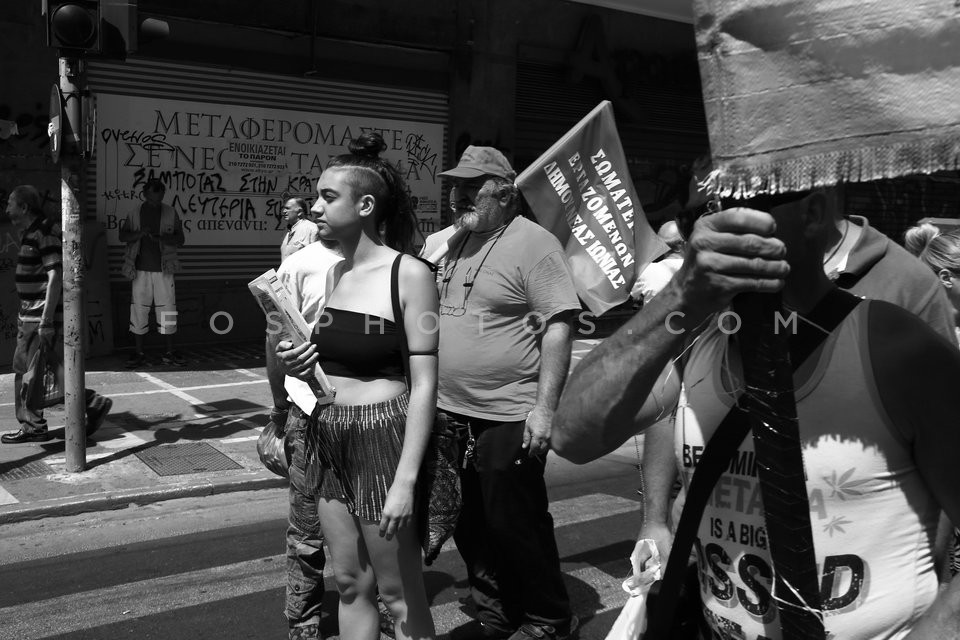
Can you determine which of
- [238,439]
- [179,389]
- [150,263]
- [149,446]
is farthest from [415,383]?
[150,263]

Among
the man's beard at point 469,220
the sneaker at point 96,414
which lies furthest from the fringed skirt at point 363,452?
the sneaker at point 96,414

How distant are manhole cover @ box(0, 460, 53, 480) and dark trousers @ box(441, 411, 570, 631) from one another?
409 cm

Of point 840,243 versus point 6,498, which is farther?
point 6,498

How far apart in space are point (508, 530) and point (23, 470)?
4557 millimetres

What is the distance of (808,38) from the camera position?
59.5 inches

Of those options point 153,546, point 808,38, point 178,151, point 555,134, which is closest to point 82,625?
point 153,546

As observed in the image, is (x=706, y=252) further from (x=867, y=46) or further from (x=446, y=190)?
(x=446, y=190)

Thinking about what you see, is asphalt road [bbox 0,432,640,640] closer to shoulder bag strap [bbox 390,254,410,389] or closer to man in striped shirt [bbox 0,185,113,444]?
man in striped shirt [bbox 0,185,113,444]

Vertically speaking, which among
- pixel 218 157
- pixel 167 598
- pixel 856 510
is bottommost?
pixel 167 598

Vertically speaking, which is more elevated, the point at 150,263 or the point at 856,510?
the point at 150,263

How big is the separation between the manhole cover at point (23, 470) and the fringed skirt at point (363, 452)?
4660mm

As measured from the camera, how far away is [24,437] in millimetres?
7984

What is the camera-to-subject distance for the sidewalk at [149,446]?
6871 mm

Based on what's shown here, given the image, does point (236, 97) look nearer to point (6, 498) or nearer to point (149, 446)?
point (149, 446)
